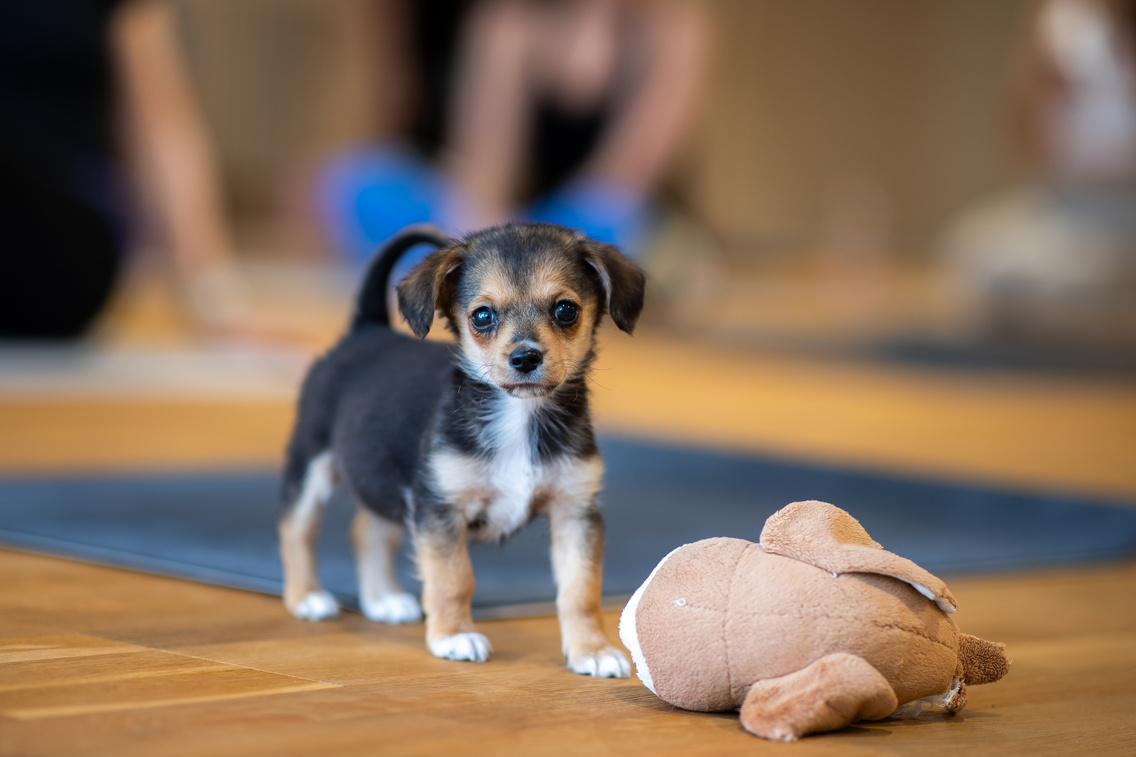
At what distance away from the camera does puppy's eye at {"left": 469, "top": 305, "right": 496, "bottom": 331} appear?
59.5 inches

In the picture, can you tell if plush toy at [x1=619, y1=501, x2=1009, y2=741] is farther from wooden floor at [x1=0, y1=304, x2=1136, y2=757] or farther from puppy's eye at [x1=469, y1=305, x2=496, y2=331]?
puppy's eye at [x1=469, y1=305, x2=496, y2=331]

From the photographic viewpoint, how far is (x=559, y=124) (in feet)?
25.2

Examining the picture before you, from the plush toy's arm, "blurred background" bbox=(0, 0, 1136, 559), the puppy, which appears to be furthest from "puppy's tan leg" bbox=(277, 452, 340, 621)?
"blurred background" bbox=(0, 0, 1136, 559)

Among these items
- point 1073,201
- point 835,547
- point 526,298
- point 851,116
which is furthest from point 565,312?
point 851,116

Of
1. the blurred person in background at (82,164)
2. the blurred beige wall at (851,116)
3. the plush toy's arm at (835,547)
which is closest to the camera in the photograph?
the plush toy's arm at (835,547)

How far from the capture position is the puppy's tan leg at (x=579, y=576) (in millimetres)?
1527

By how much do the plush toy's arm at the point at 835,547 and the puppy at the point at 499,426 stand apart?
257 mm

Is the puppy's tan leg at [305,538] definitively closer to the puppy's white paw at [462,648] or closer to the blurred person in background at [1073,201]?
the puppy's white paw at [462,648]

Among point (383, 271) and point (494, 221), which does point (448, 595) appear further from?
point (494, 221)

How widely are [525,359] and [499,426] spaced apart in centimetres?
13

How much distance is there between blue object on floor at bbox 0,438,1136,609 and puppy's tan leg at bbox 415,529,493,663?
0.68 feet

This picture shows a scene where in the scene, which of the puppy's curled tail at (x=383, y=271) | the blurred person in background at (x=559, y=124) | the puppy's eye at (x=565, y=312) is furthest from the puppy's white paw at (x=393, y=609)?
the blurred person in background at (x=559, y=124)

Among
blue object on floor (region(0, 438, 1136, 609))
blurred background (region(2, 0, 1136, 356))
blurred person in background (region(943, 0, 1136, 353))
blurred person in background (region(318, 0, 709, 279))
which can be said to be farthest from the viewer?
blurred person in background (region(318, 0, 709, 279))

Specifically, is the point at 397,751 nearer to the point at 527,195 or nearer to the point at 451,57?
the point at 527,195
